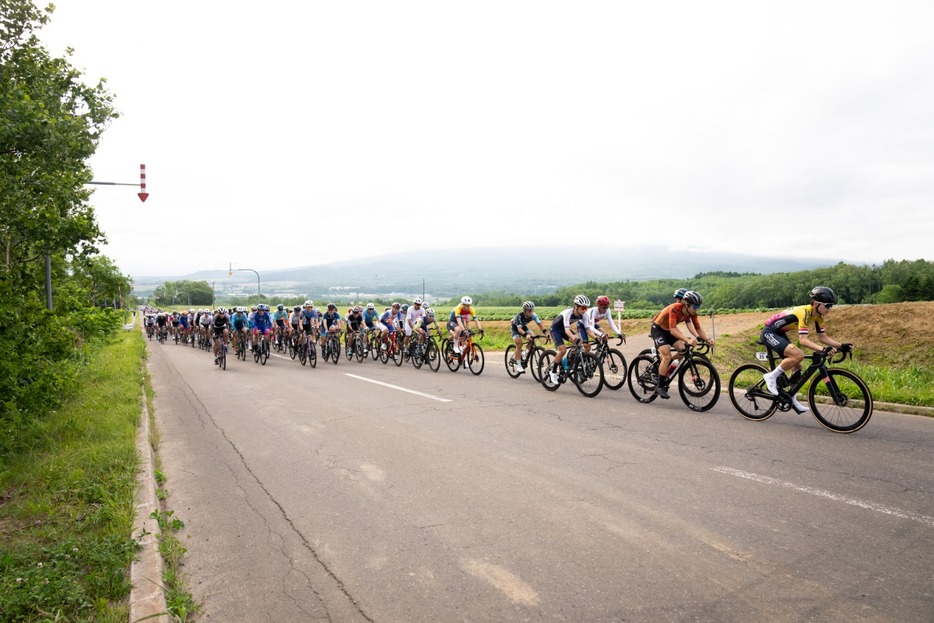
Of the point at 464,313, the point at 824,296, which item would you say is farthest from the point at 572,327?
the point at 464,313

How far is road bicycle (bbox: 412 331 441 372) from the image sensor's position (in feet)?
51.8

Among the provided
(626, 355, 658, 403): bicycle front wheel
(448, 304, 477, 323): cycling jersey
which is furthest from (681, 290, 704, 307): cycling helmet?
(448, 304, 477, 323): cycling jersey

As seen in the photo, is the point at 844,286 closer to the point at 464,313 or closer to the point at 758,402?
the point at 464,313

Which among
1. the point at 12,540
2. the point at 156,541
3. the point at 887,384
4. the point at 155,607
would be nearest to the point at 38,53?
the point at 12,540

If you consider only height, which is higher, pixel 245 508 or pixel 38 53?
pixel 38 53

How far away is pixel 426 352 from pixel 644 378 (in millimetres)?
7875

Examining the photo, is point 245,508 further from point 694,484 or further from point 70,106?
point 70,106

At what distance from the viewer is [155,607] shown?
314cm

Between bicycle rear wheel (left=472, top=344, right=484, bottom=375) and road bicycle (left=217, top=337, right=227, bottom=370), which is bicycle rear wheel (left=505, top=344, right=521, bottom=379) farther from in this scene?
road bicycle (left=217, top=337, right=227, bottom=370)

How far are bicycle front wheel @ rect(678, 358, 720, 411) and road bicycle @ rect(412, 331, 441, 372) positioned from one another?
315 inches

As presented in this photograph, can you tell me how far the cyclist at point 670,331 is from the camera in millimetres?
8516

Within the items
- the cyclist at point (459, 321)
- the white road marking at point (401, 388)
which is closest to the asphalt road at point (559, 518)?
the white road marking at point (401, 388)

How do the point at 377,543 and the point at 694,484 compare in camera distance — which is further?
the point at 694,484

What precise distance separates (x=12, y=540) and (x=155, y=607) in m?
1.98
